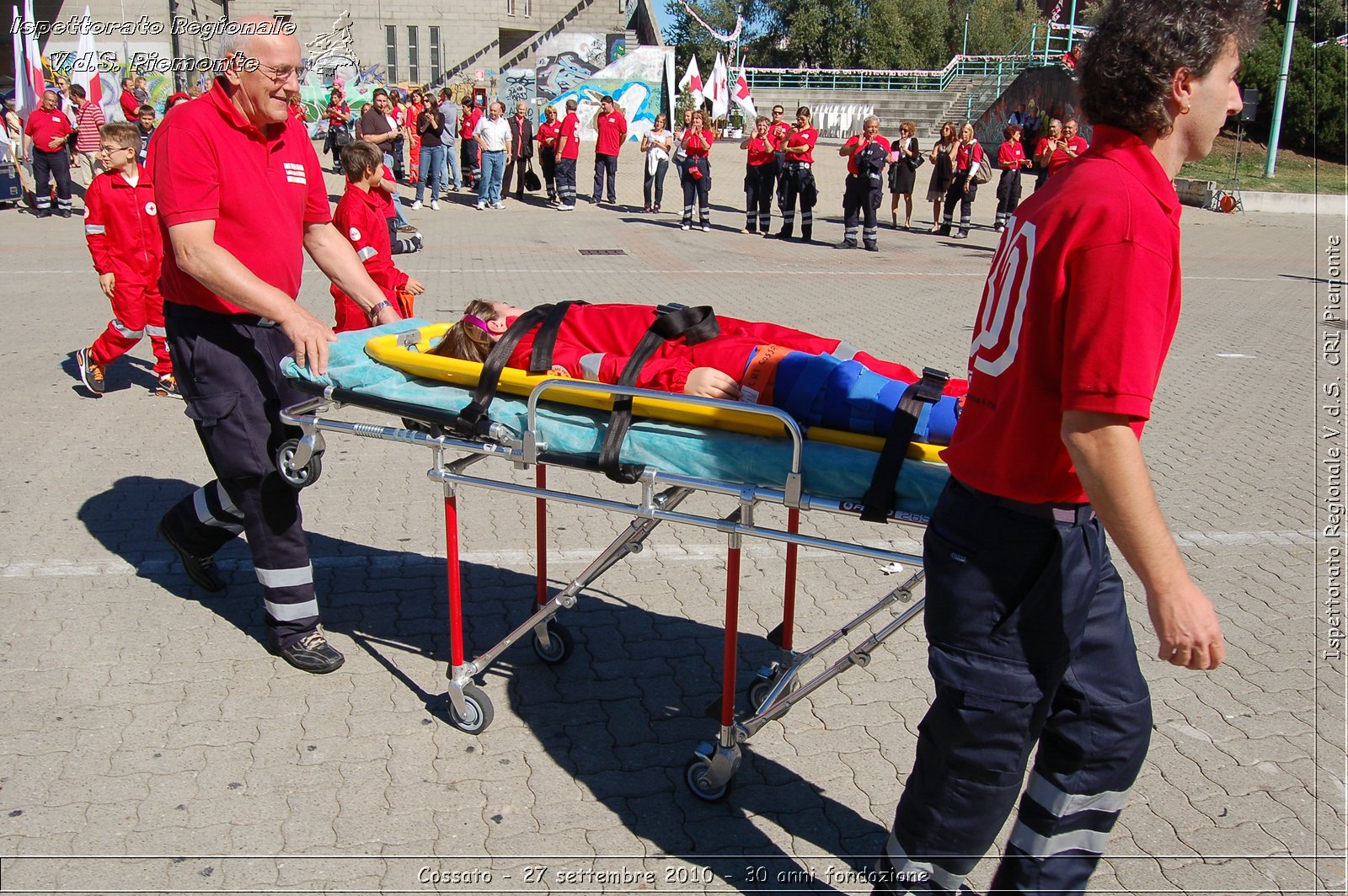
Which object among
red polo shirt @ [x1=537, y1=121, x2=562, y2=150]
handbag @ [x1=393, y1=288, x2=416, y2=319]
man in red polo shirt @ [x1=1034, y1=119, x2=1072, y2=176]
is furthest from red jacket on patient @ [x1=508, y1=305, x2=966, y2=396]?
red polo shirt @ [x1=537, y1=121, x2=562, y2=150]

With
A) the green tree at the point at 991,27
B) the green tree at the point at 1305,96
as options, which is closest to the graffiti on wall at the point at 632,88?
the green tree at the point at 1305,96

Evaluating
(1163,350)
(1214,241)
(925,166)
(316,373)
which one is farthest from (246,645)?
(925,166)

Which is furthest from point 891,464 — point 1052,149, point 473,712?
point 1052,149

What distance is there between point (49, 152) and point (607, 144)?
9.84m

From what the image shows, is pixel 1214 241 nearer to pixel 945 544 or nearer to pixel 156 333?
pixel 156 333

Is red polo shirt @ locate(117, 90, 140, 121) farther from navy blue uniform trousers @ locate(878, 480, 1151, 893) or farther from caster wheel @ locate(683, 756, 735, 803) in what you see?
navy blue uniform trousers @ locate(878, 480, 1151, 893)

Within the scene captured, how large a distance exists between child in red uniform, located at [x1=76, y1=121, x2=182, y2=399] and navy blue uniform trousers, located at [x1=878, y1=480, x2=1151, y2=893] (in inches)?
268

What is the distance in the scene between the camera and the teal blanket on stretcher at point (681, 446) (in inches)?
107

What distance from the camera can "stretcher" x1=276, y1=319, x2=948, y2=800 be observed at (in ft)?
9.19

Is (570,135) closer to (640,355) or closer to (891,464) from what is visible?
(640,355)

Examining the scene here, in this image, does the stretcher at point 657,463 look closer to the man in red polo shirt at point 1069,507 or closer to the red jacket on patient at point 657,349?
the red jacket on patient at point 657,349

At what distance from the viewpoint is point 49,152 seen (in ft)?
58.2

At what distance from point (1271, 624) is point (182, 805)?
166 inches

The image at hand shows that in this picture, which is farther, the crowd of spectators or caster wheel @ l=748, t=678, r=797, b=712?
the crowd of spectators
